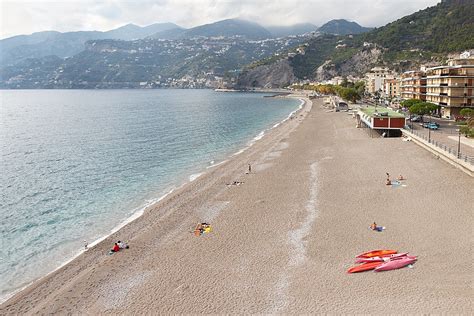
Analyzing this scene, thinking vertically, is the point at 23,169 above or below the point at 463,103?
below

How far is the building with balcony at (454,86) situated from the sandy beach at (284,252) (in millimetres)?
35040

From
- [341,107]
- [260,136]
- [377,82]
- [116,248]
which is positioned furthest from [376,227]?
[377,82]

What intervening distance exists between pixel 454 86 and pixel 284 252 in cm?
5688

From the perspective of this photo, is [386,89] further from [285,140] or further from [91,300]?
[91,300]

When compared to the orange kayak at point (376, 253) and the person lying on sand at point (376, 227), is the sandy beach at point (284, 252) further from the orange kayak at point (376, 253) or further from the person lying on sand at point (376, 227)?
the orange kayak at point (376, 253)

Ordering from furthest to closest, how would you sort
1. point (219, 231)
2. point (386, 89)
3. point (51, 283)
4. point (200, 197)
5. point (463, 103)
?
point (386, 89) → point (463, 103) → point (200, 197) → point (219, 231) → point (51, 283)

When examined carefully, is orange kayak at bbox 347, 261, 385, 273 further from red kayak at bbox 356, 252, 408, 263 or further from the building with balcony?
the building with balcony

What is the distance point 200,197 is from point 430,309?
20306 millimetres

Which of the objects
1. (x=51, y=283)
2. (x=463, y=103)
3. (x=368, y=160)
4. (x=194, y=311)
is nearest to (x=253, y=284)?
(x=194, y=311)

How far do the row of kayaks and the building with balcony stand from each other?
2158 inches

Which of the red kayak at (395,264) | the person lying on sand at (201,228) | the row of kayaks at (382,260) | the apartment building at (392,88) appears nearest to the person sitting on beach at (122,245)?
the person lying on sand at (201,228)

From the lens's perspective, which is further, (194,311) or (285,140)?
(285,140)

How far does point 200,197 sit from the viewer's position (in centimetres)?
3266

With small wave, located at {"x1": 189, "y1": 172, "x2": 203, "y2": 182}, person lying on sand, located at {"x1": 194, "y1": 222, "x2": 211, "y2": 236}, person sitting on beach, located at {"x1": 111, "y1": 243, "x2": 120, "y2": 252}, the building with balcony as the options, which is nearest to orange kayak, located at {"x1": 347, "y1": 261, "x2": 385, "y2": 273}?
person lying on sand, located at {"x1": 194, "y1": 222, "x2": 211, "y2": 236}
